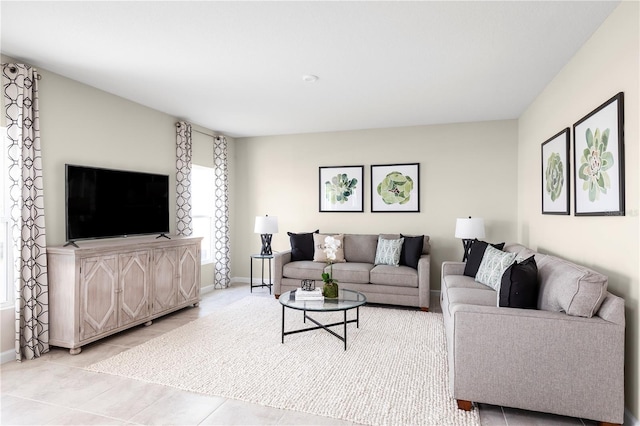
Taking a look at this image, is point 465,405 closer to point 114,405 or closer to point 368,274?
A: point 114,405

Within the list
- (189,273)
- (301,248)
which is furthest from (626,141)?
(189,273)

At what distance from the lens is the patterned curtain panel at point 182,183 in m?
5.08

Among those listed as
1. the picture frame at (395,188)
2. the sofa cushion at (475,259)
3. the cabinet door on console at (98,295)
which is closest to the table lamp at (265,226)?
the picture frame at (395,188)

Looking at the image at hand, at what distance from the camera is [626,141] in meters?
2.23

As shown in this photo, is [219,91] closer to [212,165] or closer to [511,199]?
[212,165]

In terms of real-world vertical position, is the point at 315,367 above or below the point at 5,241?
below

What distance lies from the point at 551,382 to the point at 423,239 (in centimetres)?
293

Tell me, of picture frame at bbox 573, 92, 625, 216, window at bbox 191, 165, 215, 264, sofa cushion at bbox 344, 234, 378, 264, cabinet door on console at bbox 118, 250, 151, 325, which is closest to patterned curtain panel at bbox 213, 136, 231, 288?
window at bbox 191, 165, 215, 264

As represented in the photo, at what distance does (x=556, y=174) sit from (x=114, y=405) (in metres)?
4.06

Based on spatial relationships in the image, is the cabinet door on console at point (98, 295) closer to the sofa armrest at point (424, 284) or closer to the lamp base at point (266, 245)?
the lamp base at point (266, 245)

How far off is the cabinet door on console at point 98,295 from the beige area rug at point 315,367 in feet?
1.46

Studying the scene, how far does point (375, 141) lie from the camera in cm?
577

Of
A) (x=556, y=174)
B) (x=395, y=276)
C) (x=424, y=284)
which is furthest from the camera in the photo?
(x=395, y=276)

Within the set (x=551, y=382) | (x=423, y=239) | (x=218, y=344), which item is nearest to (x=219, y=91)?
(x=218, y=344)
